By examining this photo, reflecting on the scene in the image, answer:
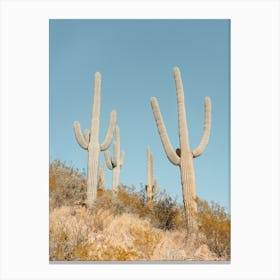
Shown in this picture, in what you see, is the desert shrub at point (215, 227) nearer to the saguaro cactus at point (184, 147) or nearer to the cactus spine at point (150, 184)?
the saguaro cactus at point (184, 147)

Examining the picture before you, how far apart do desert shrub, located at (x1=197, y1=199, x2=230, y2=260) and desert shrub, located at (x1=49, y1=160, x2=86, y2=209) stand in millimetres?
2169

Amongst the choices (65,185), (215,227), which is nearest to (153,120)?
(215,227)

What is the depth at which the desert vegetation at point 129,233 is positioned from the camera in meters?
7.02

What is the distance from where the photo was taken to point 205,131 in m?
7.92

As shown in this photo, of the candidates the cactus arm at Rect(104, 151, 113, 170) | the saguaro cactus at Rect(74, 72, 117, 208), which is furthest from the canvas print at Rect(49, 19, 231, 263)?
the cactus arm at Rect(104, 151, 113, 170)

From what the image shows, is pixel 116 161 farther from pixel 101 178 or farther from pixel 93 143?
pixel 93 143

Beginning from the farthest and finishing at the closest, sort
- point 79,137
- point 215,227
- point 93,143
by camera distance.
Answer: point 93,143 < point 79,137 < point 215,227

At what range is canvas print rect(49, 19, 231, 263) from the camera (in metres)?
7.15

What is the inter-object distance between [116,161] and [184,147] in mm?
3246

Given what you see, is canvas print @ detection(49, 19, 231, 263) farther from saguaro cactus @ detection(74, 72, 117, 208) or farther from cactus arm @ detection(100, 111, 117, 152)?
saguaro cactus @ detection(74, 72, 117, 208)

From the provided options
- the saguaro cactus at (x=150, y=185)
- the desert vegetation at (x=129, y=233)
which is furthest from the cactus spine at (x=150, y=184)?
the desert vegetation at (x=129, y=233)

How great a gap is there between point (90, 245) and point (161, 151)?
194cm

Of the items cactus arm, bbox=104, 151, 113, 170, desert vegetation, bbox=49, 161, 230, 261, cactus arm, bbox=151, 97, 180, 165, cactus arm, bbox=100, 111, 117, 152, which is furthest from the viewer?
cactus arm, bbox=104, 151, 113, 170
